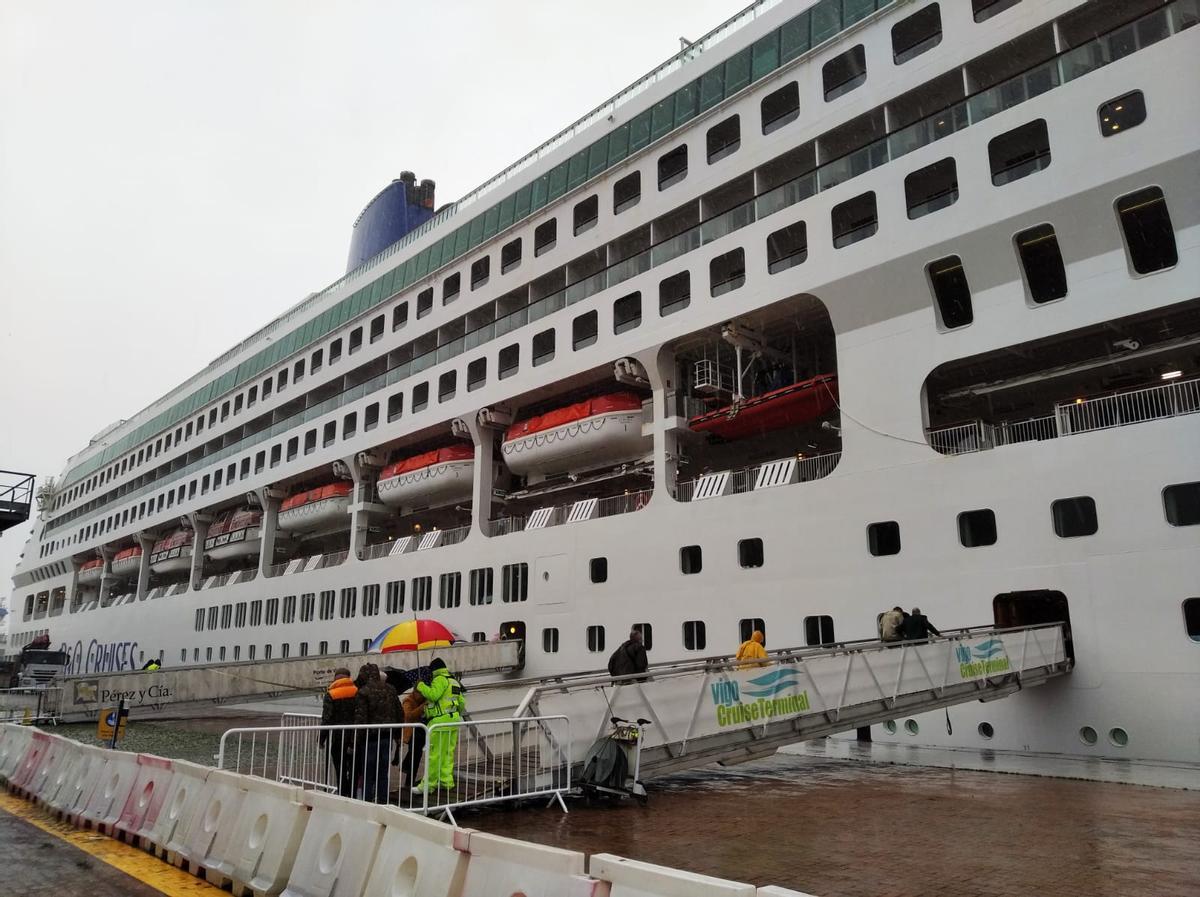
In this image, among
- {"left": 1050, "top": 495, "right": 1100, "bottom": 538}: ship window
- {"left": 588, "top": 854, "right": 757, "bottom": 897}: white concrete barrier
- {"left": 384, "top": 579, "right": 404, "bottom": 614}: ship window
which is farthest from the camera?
{"left": 384, "top": 579, "right": 404, "bottom": 614}: ship window

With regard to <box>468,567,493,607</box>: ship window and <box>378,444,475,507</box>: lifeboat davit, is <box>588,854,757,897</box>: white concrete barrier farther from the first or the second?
<box>378,444,475,507</box>: lifeboat davit

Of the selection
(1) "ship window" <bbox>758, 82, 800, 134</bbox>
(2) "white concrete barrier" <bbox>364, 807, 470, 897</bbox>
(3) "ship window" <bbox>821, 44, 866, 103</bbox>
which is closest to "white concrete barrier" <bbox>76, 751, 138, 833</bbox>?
(2) "white concrete barrier" <bbox>364, 807, 470, 897</bbox>

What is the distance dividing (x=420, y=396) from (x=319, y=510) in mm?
8578

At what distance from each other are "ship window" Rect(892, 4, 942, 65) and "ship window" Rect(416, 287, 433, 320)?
59.6 ft

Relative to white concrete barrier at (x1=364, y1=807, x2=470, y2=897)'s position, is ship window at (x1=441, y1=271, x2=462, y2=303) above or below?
above

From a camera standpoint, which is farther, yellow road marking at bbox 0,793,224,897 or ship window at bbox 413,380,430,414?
ship window at bbox 413,380,430,414

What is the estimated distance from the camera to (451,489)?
28.9 metres

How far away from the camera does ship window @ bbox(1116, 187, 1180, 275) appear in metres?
13.7

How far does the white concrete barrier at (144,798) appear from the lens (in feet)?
26.4

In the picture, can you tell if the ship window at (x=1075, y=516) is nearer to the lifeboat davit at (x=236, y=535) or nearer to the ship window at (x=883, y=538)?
the ship window at (x=883, y=538)

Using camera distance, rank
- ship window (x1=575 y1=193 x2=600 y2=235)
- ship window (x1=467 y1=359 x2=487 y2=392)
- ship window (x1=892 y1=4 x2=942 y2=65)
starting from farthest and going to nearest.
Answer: ship window (x1=467 y1=359 x2=487 y2=392)
ship window (x1=575 y1=193 x2=600 y2=235)
ship window (x1=892 y1=4 x2=942 y2=65)

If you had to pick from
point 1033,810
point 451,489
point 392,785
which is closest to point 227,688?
point 451,489

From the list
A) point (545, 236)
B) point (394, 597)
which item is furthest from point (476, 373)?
point (394, 597)

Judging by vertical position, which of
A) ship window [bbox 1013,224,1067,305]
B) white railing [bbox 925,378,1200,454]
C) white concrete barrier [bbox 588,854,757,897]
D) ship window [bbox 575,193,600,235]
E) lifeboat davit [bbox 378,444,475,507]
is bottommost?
white concrete barrier [bbox 588,854,757,897]
